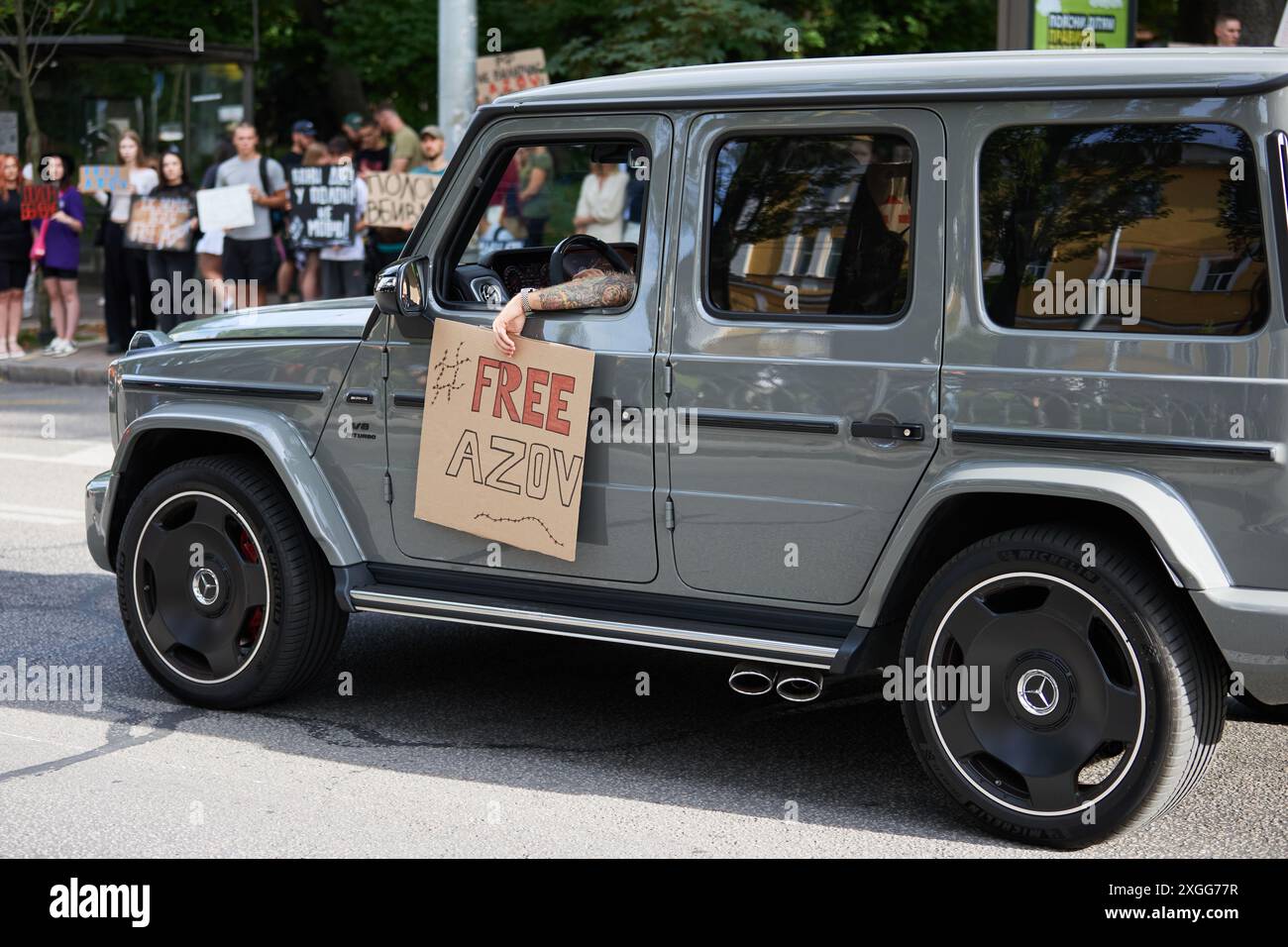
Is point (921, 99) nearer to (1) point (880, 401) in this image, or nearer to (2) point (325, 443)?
(1) point (880, 401)

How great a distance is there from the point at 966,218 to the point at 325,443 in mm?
2154

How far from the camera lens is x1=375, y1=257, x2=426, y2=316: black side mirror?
16.4 ft

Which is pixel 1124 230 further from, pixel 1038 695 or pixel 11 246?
pixel 11 246

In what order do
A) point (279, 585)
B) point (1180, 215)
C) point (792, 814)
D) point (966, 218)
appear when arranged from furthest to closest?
point (279, 585) < point (792, 814) < point (966, 218) < point (1180, 215)

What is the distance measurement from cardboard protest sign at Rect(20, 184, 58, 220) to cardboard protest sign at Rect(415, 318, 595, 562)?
11945mm

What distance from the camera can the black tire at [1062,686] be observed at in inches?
160

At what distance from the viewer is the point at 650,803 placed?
468cm

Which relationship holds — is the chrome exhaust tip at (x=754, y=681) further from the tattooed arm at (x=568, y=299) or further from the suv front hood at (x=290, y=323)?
the suv front hood at (x=290, y=323)

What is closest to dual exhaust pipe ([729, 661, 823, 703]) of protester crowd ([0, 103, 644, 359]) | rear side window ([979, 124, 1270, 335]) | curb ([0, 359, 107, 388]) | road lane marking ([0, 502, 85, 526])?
rear side window ([979, 124, 1270, 335])

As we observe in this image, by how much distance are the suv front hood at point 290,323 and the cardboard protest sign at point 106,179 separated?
10.4m

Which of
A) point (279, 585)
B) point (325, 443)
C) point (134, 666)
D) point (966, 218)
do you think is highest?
point (966, 218)

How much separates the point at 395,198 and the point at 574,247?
9.09 meters

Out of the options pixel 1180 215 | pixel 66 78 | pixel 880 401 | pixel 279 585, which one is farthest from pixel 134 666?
pixel 66 78

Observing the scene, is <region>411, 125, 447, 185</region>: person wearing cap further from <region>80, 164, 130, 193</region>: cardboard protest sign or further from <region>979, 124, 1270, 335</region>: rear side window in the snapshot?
<region>979, 124, 1270, 335</region>: rear side window
